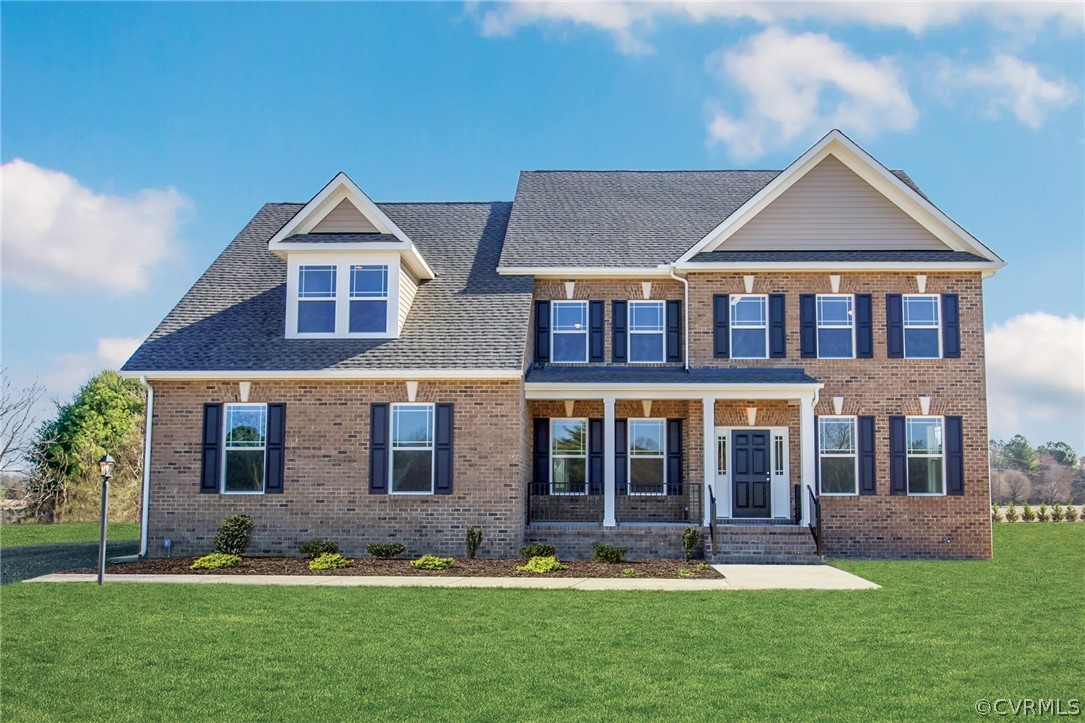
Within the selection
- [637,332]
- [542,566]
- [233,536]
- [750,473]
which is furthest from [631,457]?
[233,536]

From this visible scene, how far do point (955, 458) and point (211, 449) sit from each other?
15574 millimetres

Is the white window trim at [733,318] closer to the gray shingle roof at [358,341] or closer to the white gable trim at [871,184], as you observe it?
the white gable trim at [871,184]

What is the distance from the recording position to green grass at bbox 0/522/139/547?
24203mm

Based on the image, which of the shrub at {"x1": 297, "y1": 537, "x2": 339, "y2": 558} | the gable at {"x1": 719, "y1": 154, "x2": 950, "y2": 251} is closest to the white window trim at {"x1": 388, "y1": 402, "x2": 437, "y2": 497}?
the shrub at {"x1": 297, "y1": 537, "x2": 339, "y2": 558}

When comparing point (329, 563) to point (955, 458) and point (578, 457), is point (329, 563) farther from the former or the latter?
point (955, 458)

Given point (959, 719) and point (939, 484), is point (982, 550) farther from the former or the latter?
point (959, 719)

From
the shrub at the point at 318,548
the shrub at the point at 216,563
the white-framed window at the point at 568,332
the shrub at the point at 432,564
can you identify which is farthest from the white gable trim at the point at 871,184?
the shrub at the point at 216,563

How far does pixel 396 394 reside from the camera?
19516 mm

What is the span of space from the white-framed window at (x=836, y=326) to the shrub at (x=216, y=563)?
41.6 ft

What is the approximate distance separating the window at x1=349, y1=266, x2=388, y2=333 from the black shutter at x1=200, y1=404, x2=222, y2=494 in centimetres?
326

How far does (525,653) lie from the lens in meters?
9.55

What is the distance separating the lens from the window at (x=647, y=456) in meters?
21.3

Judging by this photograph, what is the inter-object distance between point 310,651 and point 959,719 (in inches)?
235

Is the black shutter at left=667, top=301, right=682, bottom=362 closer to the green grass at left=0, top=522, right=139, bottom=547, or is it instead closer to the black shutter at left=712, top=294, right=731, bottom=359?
the black shutter at left=712, top=294, right=731, bottom=359
